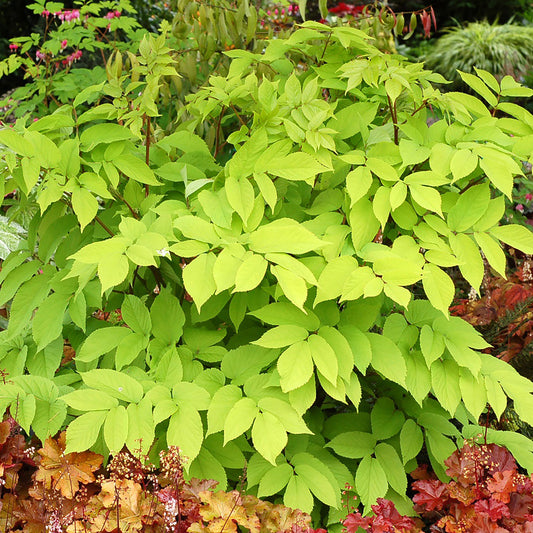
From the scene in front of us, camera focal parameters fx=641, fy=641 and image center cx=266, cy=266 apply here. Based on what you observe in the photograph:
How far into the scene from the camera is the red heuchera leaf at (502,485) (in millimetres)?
1690

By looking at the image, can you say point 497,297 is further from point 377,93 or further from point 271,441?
point 271,441

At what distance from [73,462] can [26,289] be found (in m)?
0.53

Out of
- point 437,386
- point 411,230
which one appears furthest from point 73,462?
point 411,230

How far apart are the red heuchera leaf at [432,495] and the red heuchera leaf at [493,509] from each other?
13 centimetres

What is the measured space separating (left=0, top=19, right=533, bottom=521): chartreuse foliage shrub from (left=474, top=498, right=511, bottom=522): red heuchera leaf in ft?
0.74

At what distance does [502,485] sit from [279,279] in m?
0.86

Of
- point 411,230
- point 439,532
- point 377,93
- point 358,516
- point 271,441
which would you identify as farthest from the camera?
point 377,93

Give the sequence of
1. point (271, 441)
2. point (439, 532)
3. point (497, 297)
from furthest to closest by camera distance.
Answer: point (497, 297) < point (439, 532) < point (271, 441)

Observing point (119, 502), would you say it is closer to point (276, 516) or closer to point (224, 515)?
point (224, 515)

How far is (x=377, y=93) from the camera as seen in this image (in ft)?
6.82

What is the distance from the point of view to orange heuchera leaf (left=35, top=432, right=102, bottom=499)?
67.3 inches

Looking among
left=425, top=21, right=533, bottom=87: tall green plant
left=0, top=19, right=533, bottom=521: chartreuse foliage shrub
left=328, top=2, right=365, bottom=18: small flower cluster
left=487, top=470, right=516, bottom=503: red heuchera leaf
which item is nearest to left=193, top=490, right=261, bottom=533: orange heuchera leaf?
left=0, top=19, right=533, bottom=521: chartreuse foliage shrub

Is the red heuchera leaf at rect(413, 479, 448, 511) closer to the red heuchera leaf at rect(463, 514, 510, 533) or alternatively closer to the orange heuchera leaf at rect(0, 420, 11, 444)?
the red heuchera leaf at rect(463, 514, 510, 533)

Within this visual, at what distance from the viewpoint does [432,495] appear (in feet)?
5.90
